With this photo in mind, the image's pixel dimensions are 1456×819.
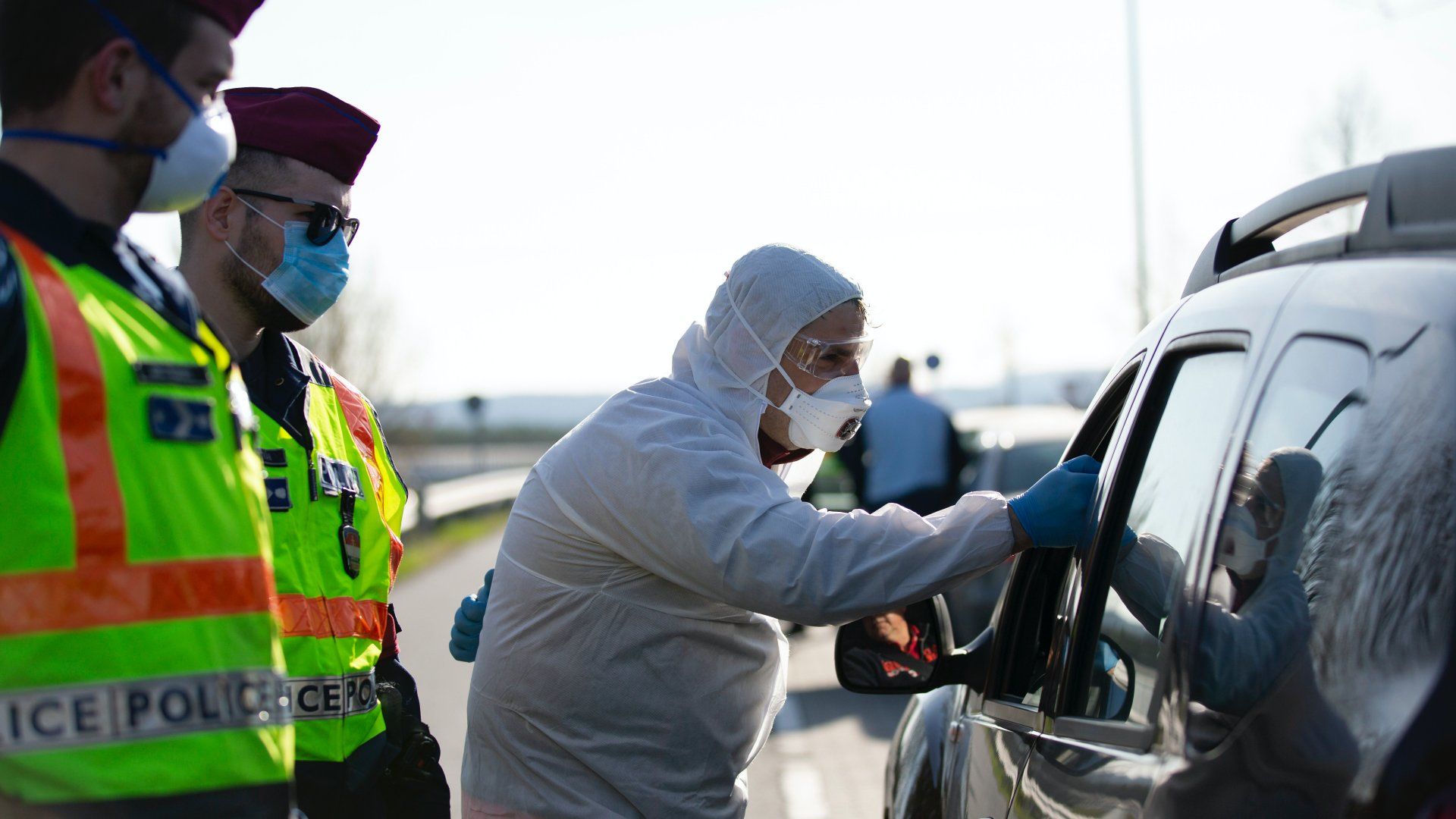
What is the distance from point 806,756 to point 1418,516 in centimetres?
622

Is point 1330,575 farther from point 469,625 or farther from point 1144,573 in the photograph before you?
point 469,625

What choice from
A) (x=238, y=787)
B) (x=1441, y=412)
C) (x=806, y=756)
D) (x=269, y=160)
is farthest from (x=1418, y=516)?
(x=806, y=756)

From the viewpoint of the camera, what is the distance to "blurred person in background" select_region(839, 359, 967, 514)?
1015cm

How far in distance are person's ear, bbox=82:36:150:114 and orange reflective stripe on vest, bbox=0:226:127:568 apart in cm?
30

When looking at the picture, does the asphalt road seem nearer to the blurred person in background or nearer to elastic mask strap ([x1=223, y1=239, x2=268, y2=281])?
the blurred person in background

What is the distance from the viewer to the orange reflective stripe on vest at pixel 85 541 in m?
1.66

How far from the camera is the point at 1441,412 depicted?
1.53m

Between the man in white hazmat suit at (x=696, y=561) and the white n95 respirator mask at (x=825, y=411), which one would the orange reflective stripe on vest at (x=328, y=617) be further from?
the white n95 respirator mask at (x=825, y=411)

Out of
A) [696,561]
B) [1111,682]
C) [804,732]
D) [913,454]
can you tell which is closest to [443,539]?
[913,454]

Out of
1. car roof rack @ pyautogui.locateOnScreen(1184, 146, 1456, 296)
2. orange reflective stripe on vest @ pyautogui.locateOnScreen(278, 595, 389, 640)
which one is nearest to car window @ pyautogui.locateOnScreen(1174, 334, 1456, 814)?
car roof rack @ pyautogui.locateOnScreen(1184, 146, 1456, 296)

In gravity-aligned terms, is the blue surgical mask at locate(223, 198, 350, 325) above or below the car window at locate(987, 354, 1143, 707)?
above

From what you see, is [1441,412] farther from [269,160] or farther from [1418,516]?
[269,160]

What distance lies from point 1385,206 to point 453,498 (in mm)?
25153

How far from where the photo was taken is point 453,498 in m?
26.2
